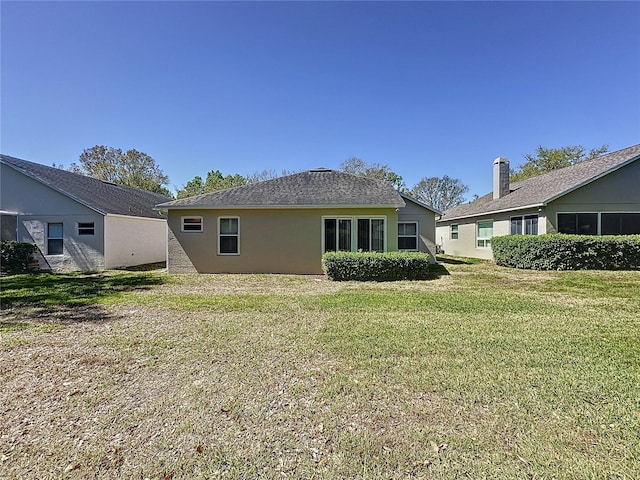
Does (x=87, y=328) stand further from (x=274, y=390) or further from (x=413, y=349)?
(x=413, y=349)

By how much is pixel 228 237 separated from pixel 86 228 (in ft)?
23.9

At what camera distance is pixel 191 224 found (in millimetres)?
12383

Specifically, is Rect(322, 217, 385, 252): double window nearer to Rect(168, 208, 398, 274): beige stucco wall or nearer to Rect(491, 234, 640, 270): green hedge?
Rect(168, 208, 398, 274): beige stucco wall

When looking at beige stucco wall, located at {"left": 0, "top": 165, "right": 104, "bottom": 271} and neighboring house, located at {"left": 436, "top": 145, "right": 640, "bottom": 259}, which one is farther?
beige stucco wall, located at {"left": 0, "top": 165, "right": 104, "bottom": 271}

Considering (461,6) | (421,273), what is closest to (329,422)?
(421,273)

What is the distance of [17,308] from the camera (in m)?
6.70

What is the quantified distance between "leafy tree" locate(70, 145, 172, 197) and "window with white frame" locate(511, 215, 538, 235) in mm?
40329

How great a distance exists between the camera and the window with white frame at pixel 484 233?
59.6 ft

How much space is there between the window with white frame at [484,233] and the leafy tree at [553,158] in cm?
2301

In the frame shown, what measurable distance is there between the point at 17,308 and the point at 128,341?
169 inches

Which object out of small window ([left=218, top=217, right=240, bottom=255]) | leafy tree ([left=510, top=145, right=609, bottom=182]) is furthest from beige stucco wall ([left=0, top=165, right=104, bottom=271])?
leafy tree ([left=510, top=145, right=609, bottom=182])

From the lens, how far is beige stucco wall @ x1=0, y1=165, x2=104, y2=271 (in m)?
13.9

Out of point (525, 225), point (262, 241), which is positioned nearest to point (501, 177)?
point (525, 225)

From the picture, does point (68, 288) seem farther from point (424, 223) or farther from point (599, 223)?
point (599, 223)
